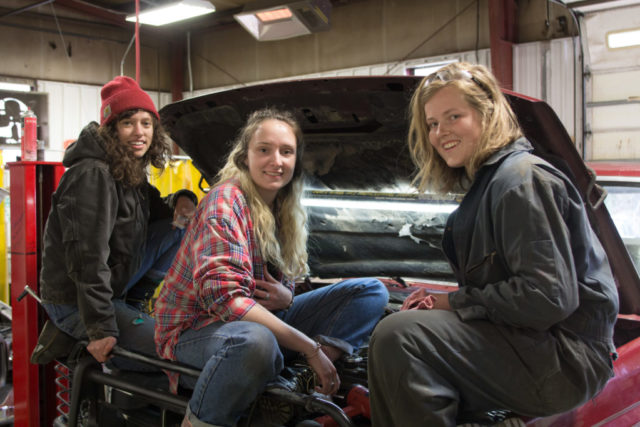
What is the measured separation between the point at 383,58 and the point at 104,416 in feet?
28.4

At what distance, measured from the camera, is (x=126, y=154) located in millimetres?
2584

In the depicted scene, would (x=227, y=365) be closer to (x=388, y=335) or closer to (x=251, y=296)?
(x=251, y=296)

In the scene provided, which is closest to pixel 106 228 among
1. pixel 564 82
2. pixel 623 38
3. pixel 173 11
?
pixel 173 11

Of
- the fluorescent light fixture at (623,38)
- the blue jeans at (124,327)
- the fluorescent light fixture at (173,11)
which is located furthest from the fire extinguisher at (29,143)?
the fluorescent light fixture at (623,38)

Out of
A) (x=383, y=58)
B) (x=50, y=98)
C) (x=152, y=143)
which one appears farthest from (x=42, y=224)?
(x=50, y=98)

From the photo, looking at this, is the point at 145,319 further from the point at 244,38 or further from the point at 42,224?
the point at 244,38

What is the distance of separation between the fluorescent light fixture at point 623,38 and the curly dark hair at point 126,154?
6033 mm

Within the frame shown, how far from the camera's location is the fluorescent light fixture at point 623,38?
6805mm

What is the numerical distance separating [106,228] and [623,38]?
22.1ft

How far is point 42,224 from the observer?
3291mm

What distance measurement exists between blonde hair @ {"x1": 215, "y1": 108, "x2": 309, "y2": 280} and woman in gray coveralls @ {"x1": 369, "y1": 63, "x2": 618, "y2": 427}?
0.74m

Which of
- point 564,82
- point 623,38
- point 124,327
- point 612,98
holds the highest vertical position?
point 623,38

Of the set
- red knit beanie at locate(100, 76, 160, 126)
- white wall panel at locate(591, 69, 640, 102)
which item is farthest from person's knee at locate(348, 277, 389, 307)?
white wall panel at locate(591, 69, 640, 102)

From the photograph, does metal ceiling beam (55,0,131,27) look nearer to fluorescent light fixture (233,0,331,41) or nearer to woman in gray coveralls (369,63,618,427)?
fluorescent light fixture (233,0,331,41)
